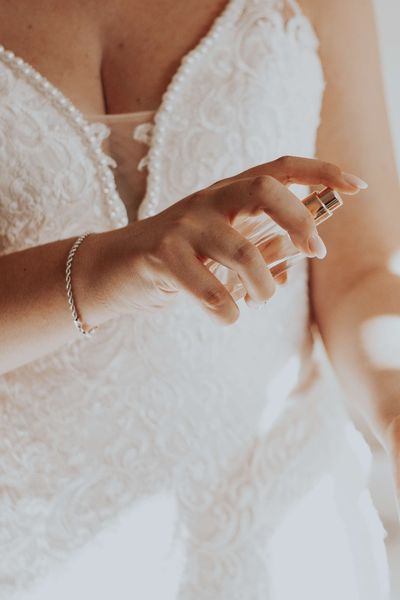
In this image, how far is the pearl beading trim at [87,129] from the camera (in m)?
0.85

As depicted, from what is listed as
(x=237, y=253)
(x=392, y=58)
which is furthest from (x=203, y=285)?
(x=392, y=58)

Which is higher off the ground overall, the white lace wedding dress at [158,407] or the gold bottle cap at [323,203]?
the gold bottle cap at [323,203]

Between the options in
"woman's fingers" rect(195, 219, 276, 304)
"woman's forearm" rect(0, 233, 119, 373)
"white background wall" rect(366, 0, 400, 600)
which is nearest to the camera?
"woman's fingers" rect(195, 219, 276, 304)

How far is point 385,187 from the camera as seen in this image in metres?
0.93

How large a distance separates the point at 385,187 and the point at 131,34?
35cm

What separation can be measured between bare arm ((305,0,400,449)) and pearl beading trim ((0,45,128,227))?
271 millimetres

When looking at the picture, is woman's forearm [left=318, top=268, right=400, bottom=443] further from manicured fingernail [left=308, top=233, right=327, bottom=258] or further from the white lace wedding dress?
manicured fingernail [left=308, top=233, right=327, bottom=258]

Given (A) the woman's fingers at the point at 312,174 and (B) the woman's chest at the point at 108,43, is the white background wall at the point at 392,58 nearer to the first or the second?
(B) the woman's chest at the point at 108,43

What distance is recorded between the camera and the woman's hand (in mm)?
554

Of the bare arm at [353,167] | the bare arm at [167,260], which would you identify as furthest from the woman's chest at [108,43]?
the bare arm at [167,260]

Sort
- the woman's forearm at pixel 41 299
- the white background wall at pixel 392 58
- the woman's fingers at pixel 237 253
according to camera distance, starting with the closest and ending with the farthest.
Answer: the woman's fingers at pixel 237 253
the woman's forearm at pixel 41 299
the white background wall at pixel 392 58

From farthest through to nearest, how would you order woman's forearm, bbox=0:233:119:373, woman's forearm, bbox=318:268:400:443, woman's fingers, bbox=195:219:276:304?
1. woman's forearm, bbox=318:268:400:443
2. woman's forearm, bbox=0:233:119:373
3. woman's fingers, bbox=195:219:276:304

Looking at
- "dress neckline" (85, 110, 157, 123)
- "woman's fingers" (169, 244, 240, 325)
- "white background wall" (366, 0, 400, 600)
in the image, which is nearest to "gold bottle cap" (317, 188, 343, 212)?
"woman's fingers" (169, 244, 240, 325)

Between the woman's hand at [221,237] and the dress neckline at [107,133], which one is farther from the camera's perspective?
the dress neckline at [107,133]
